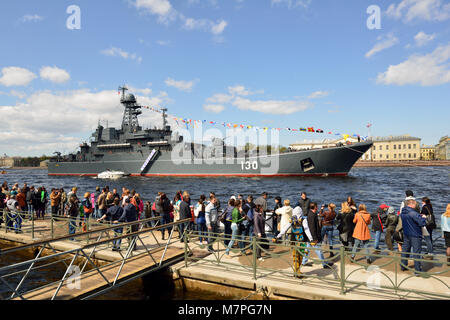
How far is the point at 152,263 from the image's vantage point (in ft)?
24.9

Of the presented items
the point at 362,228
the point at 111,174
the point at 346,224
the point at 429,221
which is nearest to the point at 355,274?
the point at 362,228

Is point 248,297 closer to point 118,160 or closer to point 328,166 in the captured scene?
point 328,166

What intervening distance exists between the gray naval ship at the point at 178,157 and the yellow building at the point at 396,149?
8674 cm

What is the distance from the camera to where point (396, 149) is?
119062mm

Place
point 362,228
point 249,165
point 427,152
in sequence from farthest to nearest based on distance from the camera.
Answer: point 427,152, point 249,165, point 362,228

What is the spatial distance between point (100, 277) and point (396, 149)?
13677 cm

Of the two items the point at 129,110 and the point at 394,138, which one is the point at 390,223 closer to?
the point at 129,110

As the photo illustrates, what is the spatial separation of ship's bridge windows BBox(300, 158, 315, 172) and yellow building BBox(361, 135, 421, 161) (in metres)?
88.7

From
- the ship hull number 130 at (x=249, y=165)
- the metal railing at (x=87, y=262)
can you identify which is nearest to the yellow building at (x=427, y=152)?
the ship hull number 130 at (x=249, y=165)

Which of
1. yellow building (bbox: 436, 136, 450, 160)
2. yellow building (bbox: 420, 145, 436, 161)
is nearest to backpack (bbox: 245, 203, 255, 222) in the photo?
yellow building (bbox: 436, 136, 450, 160)

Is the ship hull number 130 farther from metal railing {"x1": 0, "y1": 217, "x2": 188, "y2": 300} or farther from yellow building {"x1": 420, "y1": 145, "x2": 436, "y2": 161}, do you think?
yellow building {"x1": 420, "y1": 145, "x2": 436, "y2": 161}
